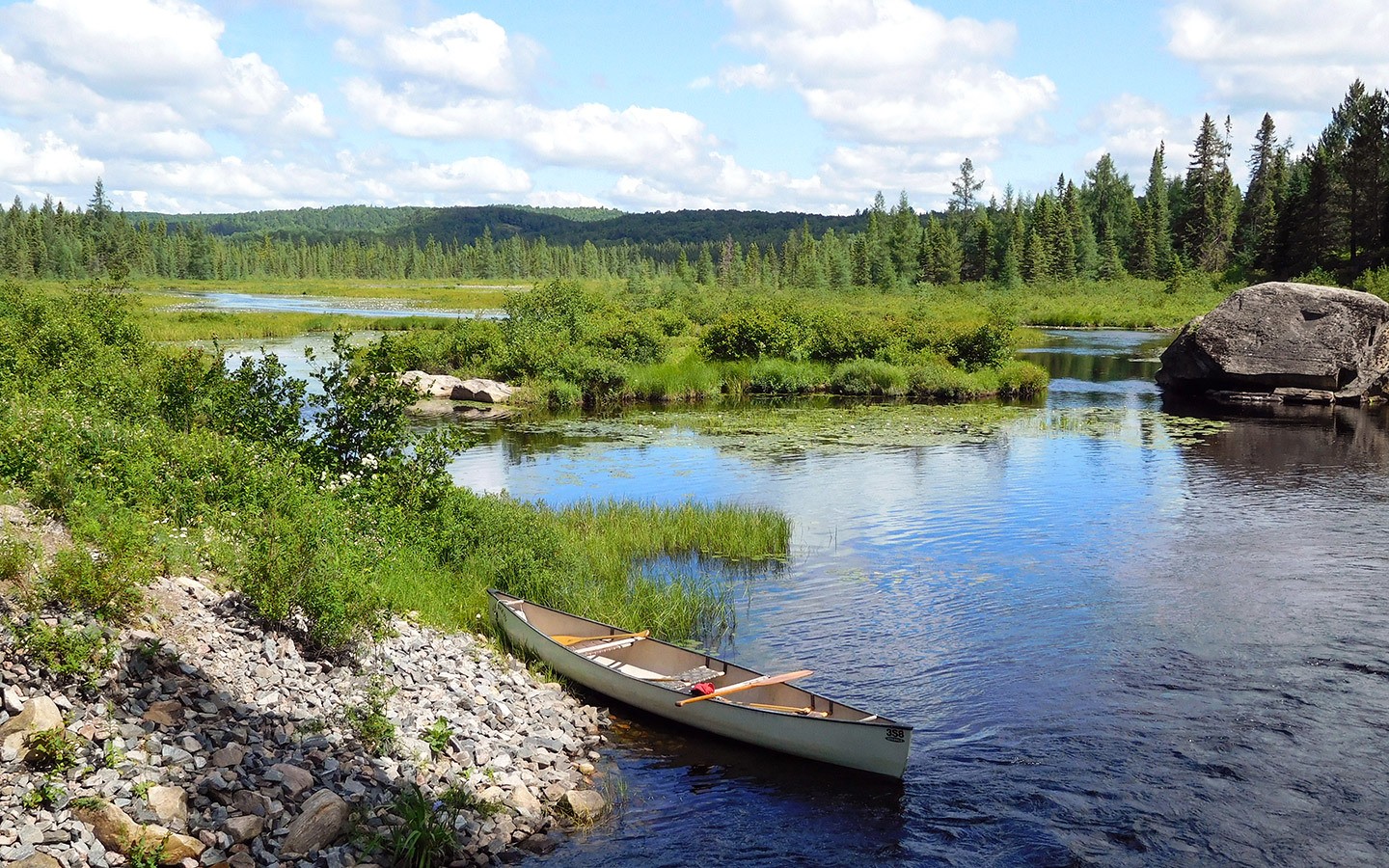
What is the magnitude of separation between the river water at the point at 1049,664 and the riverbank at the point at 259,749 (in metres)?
1.10

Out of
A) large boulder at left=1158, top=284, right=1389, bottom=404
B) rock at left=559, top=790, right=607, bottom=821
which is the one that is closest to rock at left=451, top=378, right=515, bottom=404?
large boulder at left=1158, top=284, right=1389, bottom=404

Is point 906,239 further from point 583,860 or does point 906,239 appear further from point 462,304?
point 583,860

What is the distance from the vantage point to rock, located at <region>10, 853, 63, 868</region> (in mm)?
8047

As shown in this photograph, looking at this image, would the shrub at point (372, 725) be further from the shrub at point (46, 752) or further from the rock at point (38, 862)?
the rock at point (38, 862)

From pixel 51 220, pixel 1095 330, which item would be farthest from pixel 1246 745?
pixel 51 220

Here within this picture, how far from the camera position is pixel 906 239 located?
129 metres

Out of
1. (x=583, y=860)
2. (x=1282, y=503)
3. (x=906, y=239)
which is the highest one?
(x=906, y=239)

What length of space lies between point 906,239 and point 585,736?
123034 millimetres

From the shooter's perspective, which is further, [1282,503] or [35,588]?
[1282,503]

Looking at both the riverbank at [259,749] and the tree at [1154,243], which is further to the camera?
the tree at [1154,243]

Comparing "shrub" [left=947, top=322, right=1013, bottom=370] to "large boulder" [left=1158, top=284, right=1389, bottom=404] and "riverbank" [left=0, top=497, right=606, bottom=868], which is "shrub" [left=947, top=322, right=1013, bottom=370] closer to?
"large boulder" [left=1158, top=284, right=1389, bottom=404]

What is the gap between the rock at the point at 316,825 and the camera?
9.29 meters

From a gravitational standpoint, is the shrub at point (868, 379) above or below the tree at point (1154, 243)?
below

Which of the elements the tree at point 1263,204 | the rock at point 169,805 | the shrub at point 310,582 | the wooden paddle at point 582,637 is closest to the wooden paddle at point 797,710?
the wooden paddle at point 582,637
